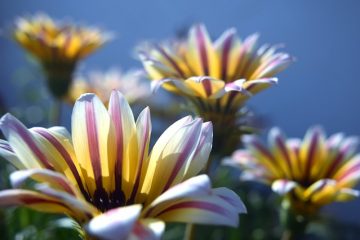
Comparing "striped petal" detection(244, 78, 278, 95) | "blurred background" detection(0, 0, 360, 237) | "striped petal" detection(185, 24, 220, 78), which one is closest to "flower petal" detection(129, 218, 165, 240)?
"striped petal" detection(244, 78, 278, 95)

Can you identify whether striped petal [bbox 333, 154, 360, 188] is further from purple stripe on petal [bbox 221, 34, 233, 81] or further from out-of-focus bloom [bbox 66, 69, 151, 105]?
out-of-focus bloom [bbox 66, 69, 151, 105]

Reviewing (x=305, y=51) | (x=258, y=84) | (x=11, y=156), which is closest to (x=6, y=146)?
(x=11, y=156)

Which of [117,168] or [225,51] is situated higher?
[225,51]

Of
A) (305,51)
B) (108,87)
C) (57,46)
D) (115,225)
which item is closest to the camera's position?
(115,225)

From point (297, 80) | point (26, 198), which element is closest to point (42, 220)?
point (26, 198)

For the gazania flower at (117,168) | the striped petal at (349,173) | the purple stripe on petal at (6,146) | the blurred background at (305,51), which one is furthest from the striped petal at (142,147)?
the blurred background at (305,51)

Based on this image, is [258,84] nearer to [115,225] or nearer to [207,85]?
[207,85]

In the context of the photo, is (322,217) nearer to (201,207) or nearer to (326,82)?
(326,82)
